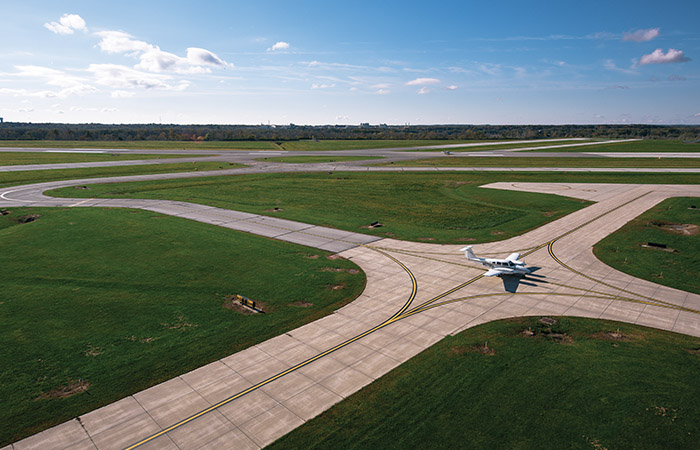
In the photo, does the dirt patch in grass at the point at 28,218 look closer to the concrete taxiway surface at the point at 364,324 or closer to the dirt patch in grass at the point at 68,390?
the concrete taxiway surface at the point at 364,324

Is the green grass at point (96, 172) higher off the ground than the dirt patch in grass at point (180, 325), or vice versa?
the green grass at point (96, 172)

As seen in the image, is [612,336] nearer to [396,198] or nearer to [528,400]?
[528,400]

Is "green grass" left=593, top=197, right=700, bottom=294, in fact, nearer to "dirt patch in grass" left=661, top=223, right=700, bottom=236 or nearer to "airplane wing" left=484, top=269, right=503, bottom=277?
"dirt patch in grass" left=661, top=223, right=700, bottom=236

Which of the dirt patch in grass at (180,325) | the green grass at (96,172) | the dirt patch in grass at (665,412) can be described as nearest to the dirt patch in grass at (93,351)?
the dirt patch in grass at (180,325)

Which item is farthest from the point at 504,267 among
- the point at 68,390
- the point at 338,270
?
the point at 68,390

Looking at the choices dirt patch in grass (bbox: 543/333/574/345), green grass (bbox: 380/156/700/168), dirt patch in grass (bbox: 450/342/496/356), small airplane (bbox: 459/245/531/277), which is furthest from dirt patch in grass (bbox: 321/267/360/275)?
green grass (bbox: 380/156/700/168)

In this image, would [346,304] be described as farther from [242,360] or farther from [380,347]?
[242,360]

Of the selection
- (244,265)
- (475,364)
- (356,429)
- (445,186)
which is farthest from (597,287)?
(445,186)
